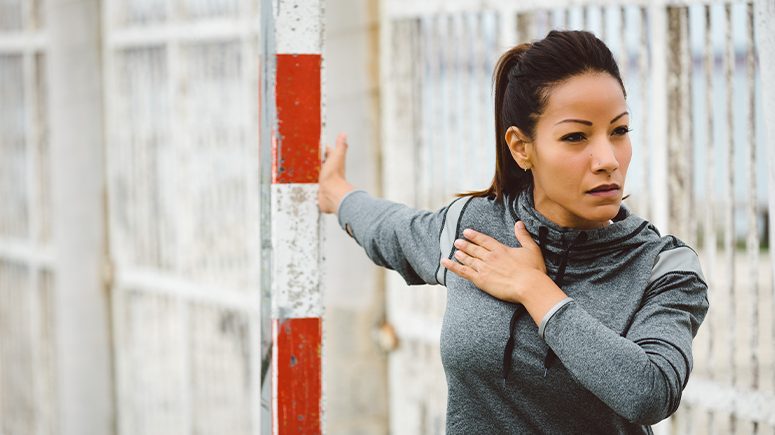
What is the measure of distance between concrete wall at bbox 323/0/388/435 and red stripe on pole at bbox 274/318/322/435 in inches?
67.2

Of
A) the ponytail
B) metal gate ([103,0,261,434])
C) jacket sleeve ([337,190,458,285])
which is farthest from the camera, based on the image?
metal gate ([103,0,261,434])

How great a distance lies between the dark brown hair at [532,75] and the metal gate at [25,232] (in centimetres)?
491

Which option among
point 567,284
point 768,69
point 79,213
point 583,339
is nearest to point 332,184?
point 567,284

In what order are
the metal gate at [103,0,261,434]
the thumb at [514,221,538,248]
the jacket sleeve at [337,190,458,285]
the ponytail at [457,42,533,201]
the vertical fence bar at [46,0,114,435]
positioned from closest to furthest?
the thumb at [514,221,538,248], the ponytail at [457,42,533,201], the jacket sleeve at [337,190,458,285], the metal gate at [103,0,261,434], the vertical fence bar at [46,0,114,435]

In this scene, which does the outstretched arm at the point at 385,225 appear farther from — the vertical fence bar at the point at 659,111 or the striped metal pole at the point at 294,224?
the vertical fence bar at the point at 659,111

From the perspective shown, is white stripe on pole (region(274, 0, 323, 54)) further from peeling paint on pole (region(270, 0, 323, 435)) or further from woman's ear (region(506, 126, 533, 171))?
woman's ear (region(506, 126, 533, 171))

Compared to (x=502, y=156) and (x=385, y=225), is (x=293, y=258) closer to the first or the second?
(x=385, y=225)

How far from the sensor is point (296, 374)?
2508 millimetres

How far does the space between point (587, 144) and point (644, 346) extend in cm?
37

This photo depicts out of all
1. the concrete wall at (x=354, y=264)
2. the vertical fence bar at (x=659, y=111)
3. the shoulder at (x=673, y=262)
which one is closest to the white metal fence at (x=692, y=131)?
the vertical fence bar at (x=659, y=111)

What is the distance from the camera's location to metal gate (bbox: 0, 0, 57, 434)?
6.74m

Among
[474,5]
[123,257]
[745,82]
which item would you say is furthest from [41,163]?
[745,82]

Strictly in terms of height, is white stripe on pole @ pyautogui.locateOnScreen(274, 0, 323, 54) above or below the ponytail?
above

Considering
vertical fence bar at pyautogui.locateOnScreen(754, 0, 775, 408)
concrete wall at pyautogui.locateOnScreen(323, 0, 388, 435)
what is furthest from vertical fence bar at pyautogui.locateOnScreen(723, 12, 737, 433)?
concrete wall at pyautogui.locateOnScreen(323, 0, 388, 435)
